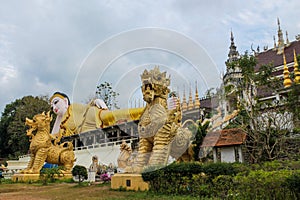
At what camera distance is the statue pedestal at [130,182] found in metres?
8.01

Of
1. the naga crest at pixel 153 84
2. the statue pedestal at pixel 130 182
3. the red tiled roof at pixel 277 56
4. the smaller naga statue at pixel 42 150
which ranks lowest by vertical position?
the statue pedestal at pixel 130 182

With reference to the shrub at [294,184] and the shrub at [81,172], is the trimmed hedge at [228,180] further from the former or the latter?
the shrub at [81,172]

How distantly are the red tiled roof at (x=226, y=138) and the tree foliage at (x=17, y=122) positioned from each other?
A: 1198 inches

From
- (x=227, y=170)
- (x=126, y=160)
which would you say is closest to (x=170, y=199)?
(x=227, y=170)

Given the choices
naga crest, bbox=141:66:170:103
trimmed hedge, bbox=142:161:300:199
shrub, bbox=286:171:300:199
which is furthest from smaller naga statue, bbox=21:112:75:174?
shrub, bbox=286:171:300:199

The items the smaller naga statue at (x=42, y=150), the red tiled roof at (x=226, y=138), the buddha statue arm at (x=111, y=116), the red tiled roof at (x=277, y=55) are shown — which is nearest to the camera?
the red tiled roof at (x=226, y=138)

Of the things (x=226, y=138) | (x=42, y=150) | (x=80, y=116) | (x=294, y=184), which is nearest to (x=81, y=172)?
(x=42, y=150)

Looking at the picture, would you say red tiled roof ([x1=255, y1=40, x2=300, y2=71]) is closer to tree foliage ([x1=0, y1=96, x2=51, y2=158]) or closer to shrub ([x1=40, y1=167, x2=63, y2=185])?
shrub ([x1=40, y1=167, x2=63, y2=185])

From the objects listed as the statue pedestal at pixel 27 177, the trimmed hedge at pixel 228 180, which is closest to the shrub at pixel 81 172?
the statue pedestal at pixel 27 177

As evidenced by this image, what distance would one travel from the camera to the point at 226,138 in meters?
10.8

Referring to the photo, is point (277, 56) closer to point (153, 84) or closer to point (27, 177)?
point (153, 84)

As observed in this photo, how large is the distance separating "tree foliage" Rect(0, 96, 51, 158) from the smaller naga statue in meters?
22.0

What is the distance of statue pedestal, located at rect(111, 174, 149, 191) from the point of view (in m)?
8.01

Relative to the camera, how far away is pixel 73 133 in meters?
30.5
